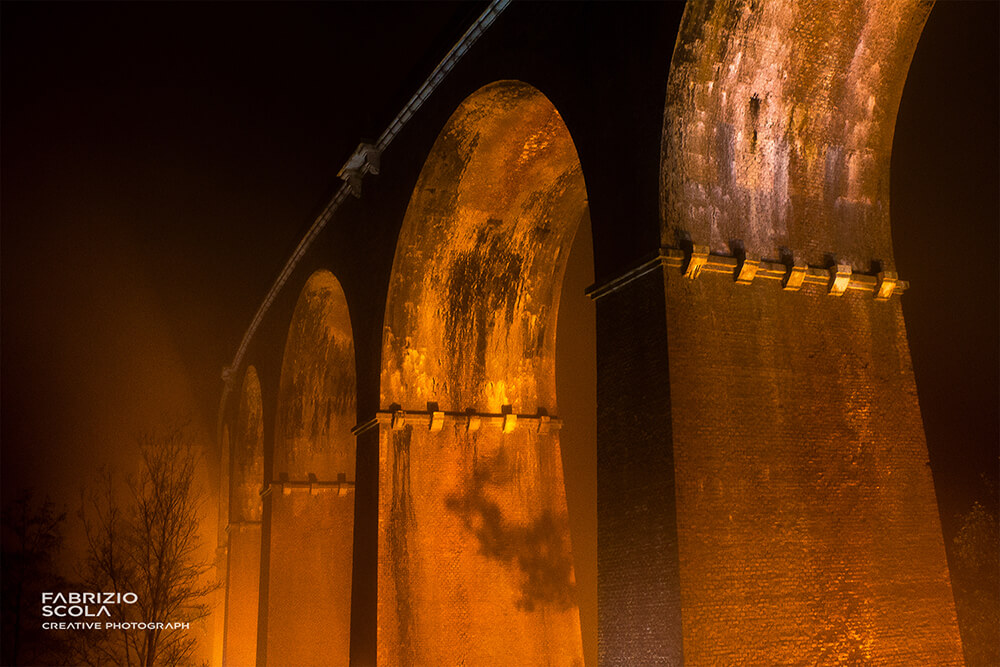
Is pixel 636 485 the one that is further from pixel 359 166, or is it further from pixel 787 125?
pixel 359 166

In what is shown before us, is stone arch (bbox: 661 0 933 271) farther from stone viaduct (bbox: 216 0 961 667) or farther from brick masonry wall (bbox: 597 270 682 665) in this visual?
brick masonry wall (bbox: 597 270 682 665)

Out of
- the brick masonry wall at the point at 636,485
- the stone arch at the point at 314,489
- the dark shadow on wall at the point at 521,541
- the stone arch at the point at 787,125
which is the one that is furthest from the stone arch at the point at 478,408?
the stone arch at the point at 314,489

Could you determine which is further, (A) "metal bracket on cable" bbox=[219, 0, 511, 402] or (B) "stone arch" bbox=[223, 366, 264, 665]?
(B) "stone arch" bbox=[223, 366, 264, 665]

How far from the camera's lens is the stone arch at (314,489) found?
61.7ft

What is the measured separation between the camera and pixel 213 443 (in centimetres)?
3069

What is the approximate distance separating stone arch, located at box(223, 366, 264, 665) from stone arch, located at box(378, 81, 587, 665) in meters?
11.6

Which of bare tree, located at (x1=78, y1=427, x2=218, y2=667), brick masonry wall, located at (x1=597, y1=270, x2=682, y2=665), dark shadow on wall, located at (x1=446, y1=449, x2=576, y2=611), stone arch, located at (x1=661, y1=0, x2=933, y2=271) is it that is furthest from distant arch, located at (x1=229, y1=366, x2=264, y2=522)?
stone arch, located at (x1=661, y1=0, x2=933, y2=271)

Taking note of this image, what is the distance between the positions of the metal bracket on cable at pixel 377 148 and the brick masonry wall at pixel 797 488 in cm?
503

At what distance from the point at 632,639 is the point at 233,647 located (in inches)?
762

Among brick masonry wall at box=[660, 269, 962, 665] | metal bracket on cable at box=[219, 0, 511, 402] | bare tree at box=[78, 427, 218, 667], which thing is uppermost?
metal bracket on cable at box=[219, 0, 511, 402]

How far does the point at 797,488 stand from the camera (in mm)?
7953

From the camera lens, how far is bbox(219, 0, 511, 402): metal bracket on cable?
11.7m

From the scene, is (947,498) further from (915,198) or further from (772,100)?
(772,100)

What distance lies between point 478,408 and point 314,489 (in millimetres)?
6653
